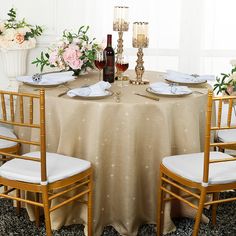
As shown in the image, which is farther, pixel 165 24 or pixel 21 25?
pixel 165 24

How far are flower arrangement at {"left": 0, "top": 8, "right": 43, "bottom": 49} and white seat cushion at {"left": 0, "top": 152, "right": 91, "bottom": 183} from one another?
190 cm

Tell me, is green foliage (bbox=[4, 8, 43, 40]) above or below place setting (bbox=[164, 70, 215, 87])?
above

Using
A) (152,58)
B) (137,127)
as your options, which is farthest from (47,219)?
(152,58)

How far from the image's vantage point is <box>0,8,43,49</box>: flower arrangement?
4012mm

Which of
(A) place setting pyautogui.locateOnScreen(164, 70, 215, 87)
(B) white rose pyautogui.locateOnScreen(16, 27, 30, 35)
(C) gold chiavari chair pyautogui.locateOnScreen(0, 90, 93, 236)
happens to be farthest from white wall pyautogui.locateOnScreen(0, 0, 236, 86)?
(C) gold chiavari chair pyautogui.locateOnScreen(0, 90, 93, 236)

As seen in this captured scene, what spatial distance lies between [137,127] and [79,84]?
25.4 inches

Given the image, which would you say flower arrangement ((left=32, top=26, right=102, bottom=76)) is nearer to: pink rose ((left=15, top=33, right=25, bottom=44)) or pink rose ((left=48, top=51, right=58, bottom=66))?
pink rose ((left=48, top=51, right=58, bottom=66))

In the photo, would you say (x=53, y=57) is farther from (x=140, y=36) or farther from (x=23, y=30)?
(x=23, y=30)

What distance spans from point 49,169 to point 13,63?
2.33 meters

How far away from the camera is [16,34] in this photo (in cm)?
405

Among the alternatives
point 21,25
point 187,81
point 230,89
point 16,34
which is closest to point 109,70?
point 187,81

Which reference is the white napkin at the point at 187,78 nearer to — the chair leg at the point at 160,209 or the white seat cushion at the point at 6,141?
the chair leg at the point at 160,209

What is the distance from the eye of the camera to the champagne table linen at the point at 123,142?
8.04ft

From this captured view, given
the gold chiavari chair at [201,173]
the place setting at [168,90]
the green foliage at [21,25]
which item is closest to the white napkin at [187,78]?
the place setting at [168,90]
